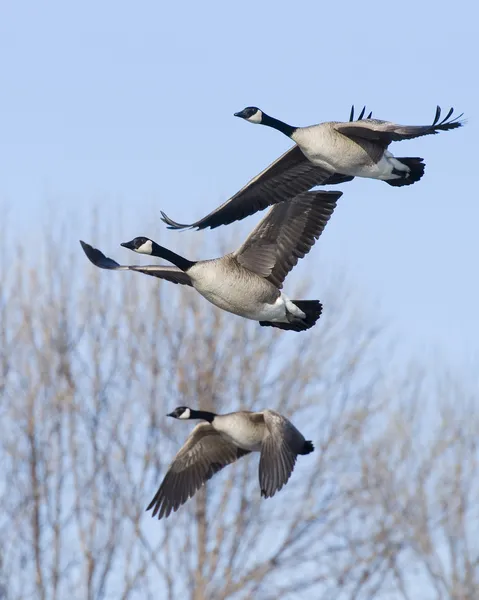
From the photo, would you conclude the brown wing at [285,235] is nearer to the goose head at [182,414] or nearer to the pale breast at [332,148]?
the pale breast at [332,148]

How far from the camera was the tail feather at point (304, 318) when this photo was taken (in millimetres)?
11281

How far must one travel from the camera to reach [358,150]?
1069cm

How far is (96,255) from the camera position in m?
11.9

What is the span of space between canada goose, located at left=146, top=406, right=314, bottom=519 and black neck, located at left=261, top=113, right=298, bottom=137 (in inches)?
94.5

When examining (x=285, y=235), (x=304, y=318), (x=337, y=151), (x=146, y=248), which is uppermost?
(x=337, y=151)

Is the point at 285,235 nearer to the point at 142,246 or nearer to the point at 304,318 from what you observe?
the point at 304,318

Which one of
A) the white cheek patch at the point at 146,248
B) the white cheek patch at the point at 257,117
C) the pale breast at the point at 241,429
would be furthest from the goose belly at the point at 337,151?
the pale breast at the point at 241,429

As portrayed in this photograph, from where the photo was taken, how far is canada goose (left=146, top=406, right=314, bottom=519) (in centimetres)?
1145

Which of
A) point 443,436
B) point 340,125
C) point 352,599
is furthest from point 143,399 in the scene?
point 340,125

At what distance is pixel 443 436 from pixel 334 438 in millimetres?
3279

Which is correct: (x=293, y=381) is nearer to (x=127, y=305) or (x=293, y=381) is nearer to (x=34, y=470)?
(x=127, y=305)

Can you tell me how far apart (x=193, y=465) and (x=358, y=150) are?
3.82m

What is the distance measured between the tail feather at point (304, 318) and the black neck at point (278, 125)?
1341 millimetres

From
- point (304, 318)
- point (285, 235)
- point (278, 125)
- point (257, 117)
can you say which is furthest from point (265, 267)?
point (257, 117)
